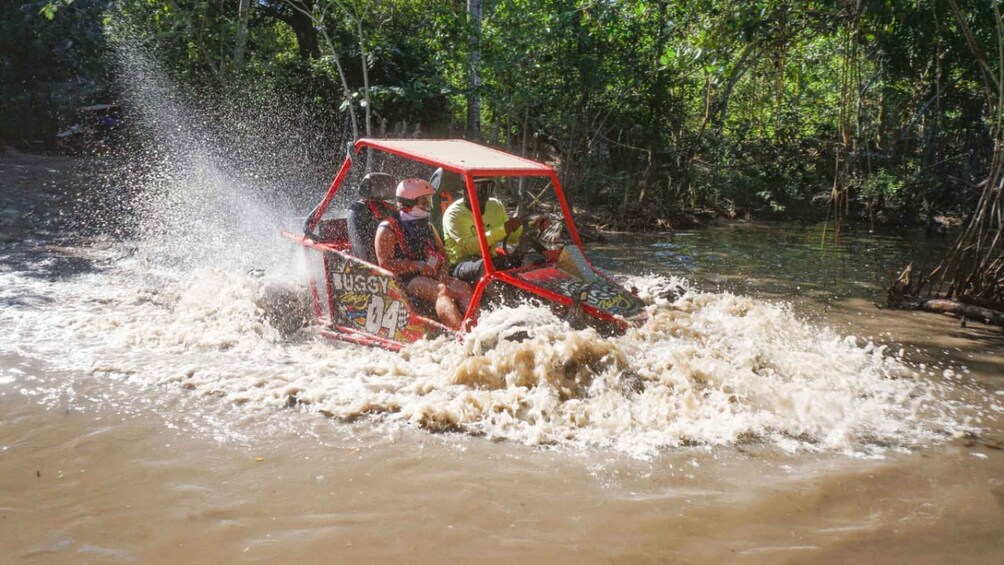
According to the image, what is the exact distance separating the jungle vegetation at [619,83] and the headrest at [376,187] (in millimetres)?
4037

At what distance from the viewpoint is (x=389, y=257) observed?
575cm

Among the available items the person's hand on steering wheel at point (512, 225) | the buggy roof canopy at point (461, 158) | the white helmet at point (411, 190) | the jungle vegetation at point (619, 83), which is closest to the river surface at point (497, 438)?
the person's hand on steering wheel at point (512, 225)

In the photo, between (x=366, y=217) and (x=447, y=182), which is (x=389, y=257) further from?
(x=447, y=182)

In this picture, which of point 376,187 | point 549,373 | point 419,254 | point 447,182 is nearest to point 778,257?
point 447,182

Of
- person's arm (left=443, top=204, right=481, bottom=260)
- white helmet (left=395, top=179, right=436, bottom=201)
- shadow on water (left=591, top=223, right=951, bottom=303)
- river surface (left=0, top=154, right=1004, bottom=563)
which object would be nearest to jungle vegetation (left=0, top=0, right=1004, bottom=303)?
shadow on water (left=591, top=223, right=951, bottom=303)

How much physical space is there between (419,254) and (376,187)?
679 millimetres

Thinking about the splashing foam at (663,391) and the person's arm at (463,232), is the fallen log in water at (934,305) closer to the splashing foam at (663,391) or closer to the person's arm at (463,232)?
the splashing foam at (663,391)

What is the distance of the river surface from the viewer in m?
3.18

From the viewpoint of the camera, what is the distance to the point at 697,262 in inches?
442

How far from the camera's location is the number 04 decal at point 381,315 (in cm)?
577

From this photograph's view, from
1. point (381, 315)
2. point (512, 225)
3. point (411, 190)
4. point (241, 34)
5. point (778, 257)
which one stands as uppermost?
point (241, 34)

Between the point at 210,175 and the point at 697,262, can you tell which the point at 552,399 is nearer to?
the point at 697,262

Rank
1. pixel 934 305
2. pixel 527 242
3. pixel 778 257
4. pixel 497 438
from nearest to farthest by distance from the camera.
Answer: pixel 497 438, pixel 527 242, pixel 934 305, pixel 778 257

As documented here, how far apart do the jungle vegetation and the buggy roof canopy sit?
3.44m
